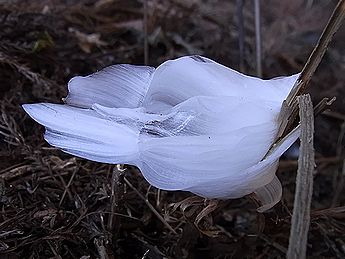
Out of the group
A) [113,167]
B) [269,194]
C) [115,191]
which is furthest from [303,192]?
[113,167]

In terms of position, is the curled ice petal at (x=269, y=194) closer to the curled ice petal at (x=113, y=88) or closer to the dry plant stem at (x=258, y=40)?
the curled ice petal at (x=113, y=88)

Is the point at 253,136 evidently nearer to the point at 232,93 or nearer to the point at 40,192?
the point at 232,93

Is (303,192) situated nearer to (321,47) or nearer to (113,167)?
(321,47)

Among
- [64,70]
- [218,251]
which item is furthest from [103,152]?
[64,70]

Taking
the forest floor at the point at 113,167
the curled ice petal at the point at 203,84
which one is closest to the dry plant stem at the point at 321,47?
the curled ice petal at the point at 203,84

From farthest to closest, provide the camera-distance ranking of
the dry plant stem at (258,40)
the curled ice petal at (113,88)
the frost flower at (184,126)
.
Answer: the dry plant stem at (258,40) → the curled ice petal at (113,88) → the frost flower at (184,126)

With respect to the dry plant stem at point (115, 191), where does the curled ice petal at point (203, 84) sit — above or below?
above
